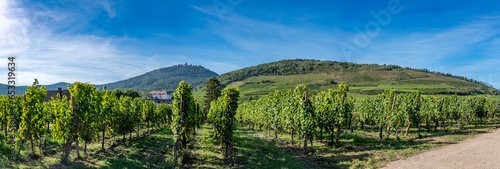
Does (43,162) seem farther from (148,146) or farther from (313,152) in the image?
(313,152)

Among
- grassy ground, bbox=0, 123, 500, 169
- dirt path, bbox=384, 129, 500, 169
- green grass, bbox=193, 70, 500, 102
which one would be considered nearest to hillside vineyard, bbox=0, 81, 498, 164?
grassy ground, bbox=0, 123, 500, 169

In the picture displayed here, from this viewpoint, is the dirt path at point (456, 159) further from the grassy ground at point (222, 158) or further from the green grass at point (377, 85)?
the green grass at point (377, 85)

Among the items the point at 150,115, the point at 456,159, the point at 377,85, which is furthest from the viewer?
the point at 377,85

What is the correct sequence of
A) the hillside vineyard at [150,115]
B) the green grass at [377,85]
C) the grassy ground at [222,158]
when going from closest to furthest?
the grassy ground at [222,158], the hillside vineyard at [150,115], the green grass at [377,85]

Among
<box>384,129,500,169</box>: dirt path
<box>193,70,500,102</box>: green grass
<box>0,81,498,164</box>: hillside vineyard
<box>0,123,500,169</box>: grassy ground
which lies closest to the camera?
<box>0,123,500,169</box>: grassy ground

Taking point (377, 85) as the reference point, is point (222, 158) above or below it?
below

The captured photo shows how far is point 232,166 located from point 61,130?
35.0 feet

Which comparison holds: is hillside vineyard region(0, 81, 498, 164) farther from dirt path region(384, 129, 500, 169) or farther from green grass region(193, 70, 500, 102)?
green grass region(193, 70, 500, 102)

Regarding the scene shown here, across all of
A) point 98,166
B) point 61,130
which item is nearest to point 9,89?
point 61,130

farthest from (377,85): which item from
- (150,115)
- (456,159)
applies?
(150,115)

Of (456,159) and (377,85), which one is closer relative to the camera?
(456,159)

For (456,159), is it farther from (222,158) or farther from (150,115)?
(150,115)

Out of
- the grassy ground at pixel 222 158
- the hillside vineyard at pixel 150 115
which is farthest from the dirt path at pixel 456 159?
the hillside vineyard at pixel 150 115

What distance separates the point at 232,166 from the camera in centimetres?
1285
